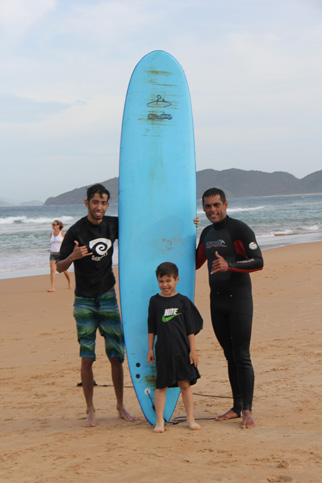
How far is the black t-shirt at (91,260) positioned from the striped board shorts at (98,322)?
0.17 ft

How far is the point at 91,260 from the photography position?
137 inches

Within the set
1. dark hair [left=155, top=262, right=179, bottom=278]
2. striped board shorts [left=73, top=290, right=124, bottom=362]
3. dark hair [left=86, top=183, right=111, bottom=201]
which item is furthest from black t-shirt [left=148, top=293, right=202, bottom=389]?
dark hair [left=86, top=183, right=111, bottom=201]

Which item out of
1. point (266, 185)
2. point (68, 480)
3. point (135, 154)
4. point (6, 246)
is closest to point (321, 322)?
point (135, 154)

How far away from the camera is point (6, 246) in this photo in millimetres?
21516

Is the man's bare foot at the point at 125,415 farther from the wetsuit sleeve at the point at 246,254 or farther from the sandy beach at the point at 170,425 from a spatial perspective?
the wetsuit sleeve at the point at 246,254

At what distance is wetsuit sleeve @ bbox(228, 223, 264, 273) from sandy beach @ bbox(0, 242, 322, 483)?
958 mm

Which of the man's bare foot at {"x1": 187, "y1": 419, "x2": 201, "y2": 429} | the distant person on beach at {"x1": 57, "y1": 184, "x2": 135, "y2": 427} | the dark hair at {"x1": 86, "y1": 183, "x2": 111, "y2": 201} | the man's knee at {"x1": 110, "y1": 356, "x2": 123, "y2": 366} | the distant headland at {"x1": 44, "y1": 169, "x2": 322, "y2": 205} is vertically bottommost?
the man's bare foot at {"x1": 187, "y1": 419, "x2": 201, "y2": 429}

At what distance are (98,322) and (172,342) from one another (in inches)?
22.3

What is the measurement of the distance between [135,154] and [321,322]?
3295mm

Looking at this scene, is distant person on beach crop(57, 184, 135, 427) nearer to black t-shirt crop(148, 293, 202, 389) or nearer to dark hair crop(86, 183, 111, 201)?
dark hair crop(86, 183, 111, 201)

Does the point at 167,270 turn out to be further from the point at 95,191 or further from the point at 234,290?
the point at 95,191

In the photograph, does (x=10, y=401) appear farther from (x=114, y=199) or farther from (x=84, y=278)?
(x=114, y=199)

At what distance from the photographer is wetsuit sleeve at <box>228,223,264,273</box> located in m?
3.28

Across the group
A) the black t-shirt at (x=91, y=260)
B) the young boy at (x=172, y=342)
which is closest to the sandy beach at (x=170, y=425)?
the young boy at (x=172, y=342)
